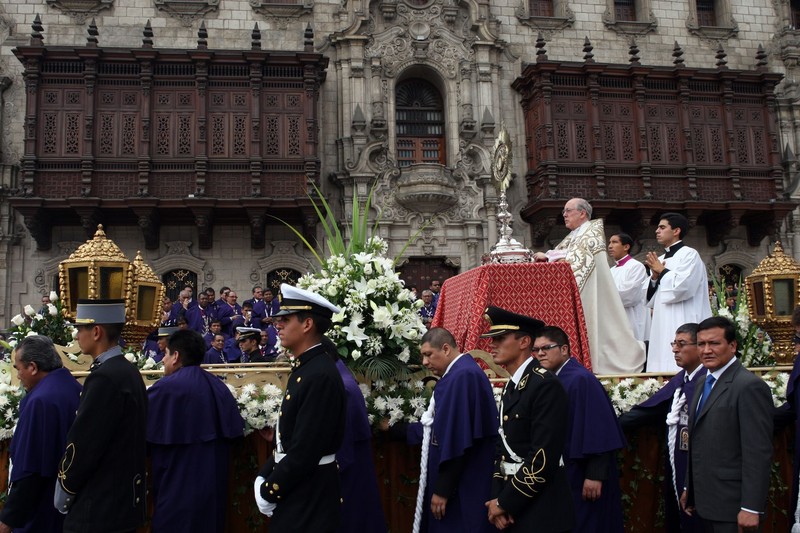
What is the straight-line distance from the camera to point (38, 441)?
434cm

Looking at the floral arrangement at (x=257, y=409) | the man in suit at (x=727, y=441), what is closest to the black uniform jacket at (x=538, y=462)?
the man in suit at (x=727, y=441)

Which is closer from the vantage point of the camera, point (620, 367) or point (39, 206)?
point (620, 367)

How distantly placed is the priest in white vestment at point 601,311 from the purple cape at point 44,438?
15.2ft

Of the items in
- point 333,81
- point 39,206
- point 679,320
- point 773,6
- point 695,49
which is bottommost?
point 679,320

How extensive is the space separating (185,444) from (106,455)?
90 cm

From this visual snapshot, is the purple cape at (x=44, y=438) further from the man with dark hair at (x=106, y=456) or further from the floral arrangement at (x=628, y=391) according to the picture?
the floral arrangement at (x=628, y=391)

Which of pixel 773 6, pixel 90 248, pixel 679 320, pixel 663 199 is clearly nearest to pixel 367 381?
pixel 90 248

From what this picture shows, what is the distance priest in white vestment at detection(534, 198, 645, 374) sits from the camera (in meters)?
7.04

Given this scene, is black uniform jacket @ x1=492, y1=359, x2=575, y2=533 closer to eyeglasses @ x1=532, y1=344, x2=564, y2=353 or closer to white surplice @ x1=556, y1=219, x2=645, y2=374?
eyeglasses @ x1=532, y1=344, x2=564, y2=353

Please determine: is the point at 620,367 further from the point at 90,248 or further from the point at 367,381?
the point at 90,248

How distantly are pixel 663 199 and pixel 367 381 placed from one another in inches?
627

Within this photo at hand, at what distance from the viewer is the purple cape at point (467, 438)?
4.35 m

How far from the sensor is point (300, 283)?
6.54 meters

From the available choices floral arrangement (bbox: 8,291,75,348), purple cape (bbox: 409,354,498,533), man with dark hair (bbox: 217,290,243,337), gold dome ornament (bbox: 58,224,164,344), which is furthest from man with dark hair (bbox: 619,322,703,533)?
man with dark hair (bbox: 217,290,243,337)
